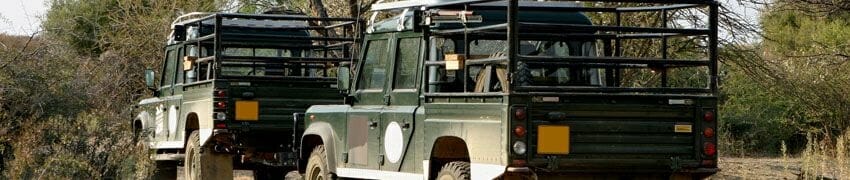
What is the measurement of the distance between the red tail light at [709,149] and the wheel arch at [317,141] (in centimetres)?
375

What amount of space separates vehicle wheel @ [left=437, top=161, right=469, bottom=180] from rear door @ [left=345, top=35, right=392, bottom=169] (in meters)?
1.42

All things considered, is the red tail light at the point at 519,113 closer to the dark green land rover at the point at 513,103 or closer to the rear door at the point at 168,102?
the dark green land rover at the point at 513,103

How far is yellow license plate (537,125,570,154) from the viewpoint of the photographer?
10.4 metres

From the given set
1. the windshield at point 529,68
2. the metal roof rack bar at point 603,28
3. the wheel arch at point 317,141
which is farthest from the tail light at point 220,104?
the metal roof rack bar at point 603,28

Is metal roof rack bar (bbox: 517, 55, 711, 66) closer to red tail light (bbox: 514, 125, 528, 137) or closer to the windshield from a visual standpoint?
red tail light (bbox: 514, 125, 528, 137)

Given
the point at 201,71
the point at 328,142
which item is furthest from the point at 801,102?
the point at 328,142

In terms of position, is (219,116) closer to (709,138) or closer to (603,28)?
(603,28)

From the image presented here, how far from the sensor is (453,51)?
12227 mm

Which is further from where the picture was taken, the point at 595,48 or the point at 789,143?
the point at 789,143

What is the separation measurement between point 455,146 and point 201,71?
22.7 feet

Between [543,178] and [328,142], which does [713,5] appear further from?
[328,142]

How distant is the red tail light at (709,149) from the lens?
10.9 m

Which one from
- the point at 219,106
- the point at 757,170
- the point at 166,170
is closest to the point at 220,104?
the point at 219,106

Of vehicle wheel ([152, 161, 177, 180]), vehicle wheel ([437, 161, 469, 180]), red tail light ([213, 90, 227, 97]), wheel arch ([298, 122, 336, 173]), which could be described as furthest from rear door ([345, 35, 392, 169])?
vehicle wheel ([152, 161, 177, 180])
